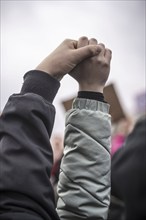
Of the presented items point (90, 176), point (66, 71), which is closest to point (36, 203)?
point (90, 176)

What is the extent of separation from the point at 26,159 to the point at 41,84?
176mm

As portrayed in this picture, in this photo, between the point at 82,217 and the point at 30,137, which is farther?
the point at 82,217

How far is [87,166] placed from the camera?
107cm

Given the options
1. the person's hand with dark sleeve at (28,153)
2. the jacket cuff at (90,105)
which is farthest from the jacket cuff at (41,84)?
the jacket cuff at (90,105)

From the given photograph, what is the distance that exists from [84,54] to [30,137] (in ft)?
0.85

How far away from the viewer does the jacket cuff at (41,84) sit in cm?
98

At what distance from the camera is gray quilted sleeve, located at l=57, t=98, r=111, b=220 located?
3.50 feet

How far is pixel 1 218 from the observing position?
868 mm

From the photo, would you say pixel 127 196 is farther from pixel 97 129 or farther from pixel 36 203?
pixel 97 129

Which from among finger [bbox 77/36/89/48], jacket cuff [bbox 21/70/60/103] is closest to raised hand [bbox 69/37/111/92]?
finger [bbox 77/36/89/48]

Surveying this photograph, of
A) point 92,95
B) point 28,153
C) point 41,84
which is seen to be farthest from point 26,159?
point 92,95

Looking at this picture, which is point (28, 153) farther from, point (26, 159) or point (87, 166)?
point (87, 166)

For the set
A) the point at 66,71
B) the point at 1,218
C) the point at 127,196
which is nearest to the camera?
the point at 127,196

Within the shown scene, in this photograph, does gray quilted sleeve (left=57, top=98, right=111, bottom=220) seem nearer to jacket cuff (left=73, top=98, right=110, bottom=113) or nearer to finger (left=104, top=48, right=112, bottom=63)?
jacket cuff (left=73, top=98, right=110, bottom=113)
